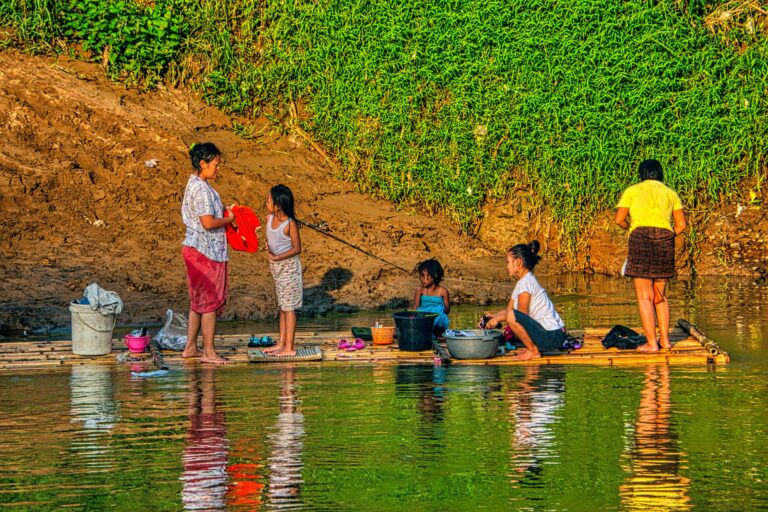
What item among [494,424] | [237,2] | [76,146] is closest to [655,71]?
[237,2]

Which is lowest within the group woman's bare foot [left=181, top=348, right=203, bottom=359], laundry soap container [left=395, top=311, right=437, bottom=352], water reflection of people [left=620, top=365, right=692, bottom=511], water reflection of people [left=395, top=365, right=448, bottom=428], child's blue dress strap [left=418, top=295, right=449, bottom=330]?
water reflection of people [left=620, top=365, right=692, bottom=511]

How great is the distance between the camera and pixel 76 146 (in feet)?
53.5

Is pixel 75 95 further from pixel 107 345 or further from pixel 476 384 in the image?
pixel 476 384

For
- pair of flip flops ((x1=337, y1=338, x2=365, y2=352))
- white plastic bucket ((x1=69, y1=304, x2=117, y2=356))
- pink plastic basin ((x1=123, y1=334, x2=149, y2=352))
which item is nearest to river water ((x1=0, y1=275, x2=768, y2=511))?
white plastic bucket ((x1=69, y1=304, x2=117, y2=356))

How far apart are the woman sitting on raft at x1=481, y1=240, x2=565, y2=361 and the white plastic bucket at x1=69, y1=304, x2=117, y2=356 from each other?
3.21 meters

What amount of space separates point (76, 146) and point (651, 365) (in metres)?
8.77

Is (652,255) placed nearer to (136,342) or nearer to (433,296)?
(433,296)

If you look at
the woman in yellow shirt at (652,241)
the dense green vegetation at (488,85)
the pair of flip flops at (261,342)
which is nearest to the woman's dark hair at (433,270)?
the pair of flip flops at (261,342)

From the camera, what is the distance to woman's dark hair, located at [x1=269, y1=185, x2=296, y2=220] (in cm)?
1069

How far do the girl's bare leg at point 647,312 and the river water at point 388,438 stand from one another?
1.56 ft

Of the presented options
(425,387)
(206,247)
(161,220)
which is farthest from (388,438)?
(161,220)

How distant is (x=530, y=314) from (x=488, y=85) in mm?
7234

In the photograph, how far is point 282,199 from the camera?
10.7 meters

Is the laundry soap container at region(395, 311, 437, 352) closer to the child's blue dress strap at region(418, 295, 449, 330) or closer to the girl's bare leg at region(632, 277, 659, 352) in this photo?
the child's blue dress strap at region(418, 295, 449, 330)
